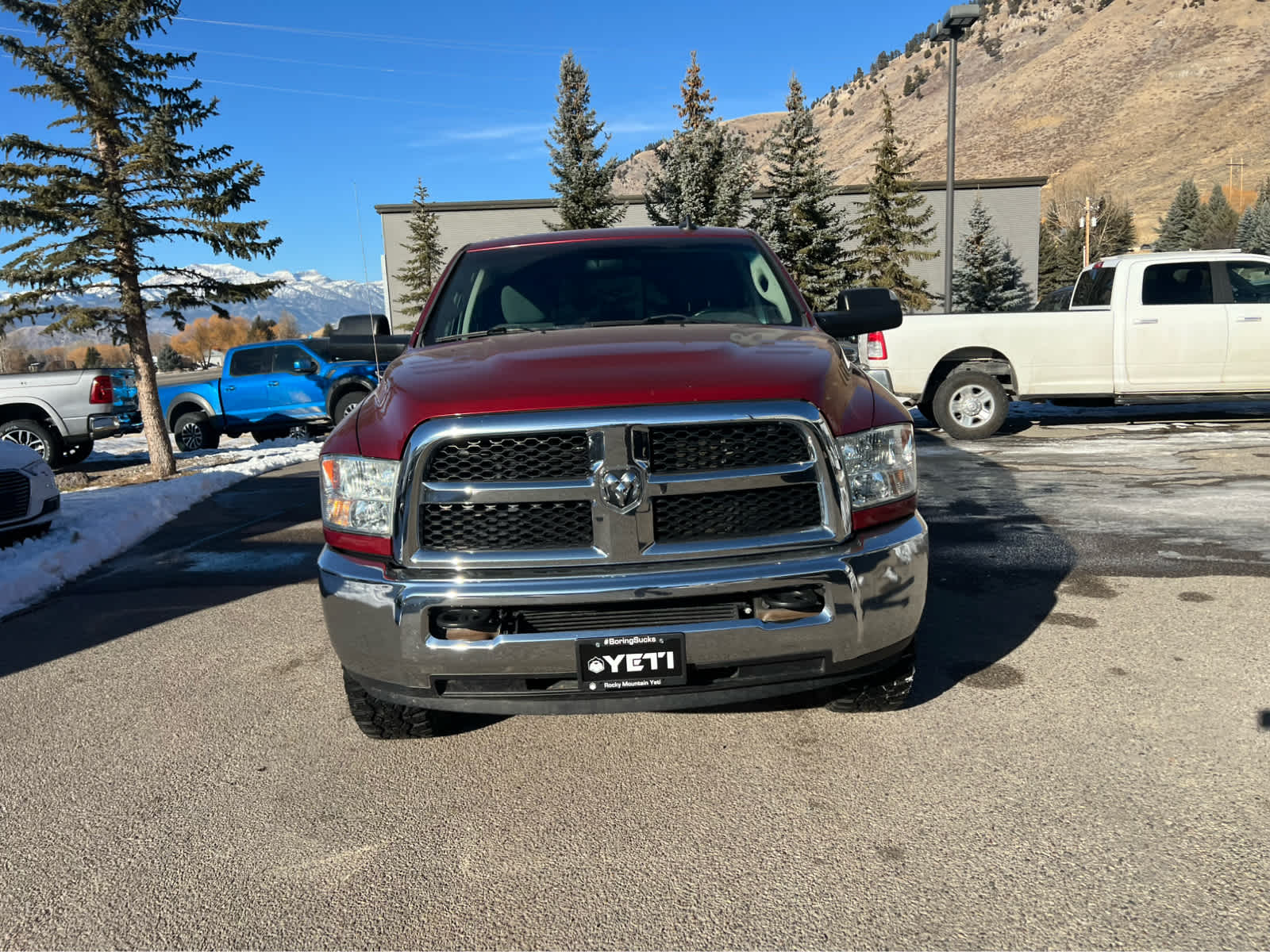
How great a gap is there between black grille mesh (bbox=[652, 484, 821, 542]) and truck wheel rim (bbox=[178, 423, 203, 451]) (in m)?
15.3

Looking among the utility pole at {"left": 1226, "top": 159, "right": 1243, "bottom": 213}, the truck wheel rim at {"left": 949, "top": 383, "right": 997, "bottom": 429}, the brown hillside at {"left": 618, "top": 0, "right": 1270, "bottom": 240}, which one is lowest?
the truck wheel rim at {"left": 949, "top": 383, "right": 997, "bottom": 429}

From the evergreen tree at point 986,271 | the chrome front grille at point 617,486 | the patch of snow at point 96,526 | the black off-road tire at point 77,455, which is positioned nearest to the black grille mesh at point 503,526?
the chrome front grille at point 617,486

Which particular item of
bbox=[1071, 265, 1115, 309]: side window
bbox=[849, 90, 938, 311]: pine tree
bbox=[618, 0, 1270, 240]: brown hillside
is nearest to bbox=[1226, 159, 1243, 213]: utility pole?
bbox=[618, 0, 1270, 240]: brown hillside

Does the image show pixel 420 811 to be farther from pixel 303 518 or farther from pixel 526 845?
pixel 303 518

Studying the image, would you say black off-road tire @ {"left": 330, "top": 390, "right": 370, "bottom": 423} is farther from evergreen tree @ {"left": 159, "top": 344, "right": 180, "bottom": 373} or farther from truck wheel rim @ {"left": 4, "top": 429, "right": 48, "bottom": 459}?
evergreen tree @ {"left": 159, "top": 344, "right": 180, "bottom": 373}

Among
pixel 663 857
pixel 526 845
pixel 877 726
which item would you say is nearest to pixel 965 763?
pixel 877 726

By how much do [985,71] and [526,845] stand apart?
225 meters

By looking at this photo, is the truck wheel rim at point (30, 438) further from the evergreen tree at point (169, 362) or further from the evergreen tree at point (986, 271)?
the evergreen tree at point (169, 362)

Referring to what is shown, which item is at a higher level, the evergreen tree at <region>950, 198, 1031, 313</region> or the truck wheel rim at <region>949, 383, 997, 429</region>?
the evergreen tree at <region>950, 198, 1031, 313</region>

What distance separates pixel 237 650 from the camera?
4.49 meters

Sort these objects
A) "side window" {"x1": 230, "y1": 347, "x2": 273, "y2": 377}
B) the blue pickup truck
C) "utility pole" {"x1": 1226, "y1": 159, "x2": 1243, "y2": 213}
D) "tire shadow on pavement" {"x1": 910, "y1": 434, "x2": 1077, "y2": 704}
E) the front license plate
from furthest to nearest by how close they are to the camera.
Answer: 1. "utility pole" {"x1": 1226, "y1": 159, "x2": 1243, "y2": 213}
2. "side window" {"x1": 230, "y1": 347, "x2": 273, "y2": 377}
3. the blue pickup truck
4. "tire shadow on pavement" {"x1": 910, "y1": 434, "x2": 1077, "y2": 704}
5. the front license plate

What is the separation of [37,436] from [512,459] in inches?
542

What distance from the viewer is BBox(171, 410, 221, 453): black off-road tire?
1588 cm

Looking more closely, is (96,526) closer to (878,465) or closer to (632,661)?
(632,661)
